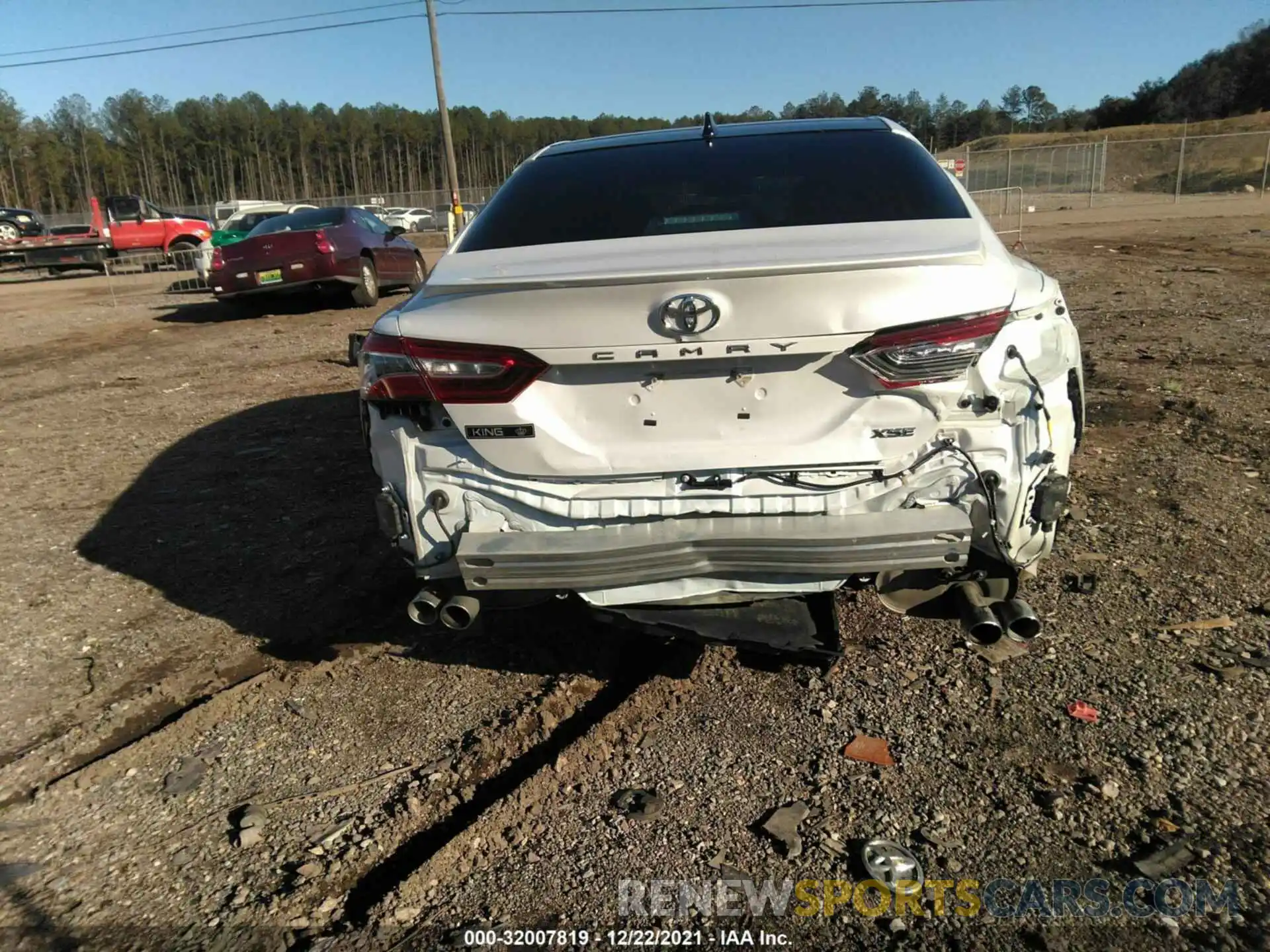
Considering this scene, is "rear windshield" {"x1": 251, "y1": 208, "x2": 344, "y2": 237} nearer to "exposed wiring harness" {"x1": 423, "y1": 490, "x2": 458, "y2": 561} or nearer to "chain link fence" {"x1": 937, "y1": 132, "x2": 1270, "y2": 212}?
"exposed wiring harness" {"x1": 423, "y1": 490, "x2": 458, "y2": 561}

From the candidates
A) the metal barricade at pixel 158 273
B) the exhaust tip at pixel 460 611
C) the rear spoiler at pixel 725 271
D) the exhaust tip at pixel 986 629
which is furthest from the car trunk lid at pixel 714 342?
the metal barricade at pixel 158 273

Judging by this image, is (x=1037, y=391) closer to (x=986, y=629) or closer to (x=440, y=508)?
(x=986, y=629)

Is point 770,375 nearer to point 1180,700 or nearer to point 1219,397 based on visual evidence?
point 1180,700

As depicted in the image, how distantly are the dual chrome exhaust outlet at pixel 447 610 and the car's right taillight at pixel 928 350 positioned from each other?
4.46 feet

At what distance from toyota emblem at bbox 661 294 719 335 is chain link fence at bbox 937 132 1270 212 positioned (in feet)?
118

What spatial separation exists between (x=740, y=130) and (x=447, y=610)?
7.87 ft

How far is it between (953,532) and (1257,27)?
354 feet

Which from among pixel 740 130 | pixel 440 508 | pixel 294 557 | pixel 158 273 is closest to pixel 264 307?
pixel 158 273

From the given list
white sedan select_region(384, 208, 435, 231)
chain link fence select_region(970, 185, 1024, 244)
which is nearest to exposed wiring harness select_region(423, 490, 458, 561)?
chain link fence select_region(970, 185, 1024, 244)

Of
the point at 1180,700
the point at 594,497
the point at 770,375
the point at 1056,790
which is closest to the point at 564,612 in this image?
the point at 594,497

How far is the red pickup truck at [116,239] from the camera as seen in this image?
952 inches

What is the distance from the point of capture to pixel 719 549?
8.74 ft

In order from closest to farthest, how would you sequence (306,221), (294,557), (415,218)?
(294,557) → (306,221) → (415,218)

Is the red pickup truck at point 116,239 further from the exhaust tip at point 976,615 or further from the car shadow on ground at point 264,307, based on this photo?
the exhaust tip at point 976,615
